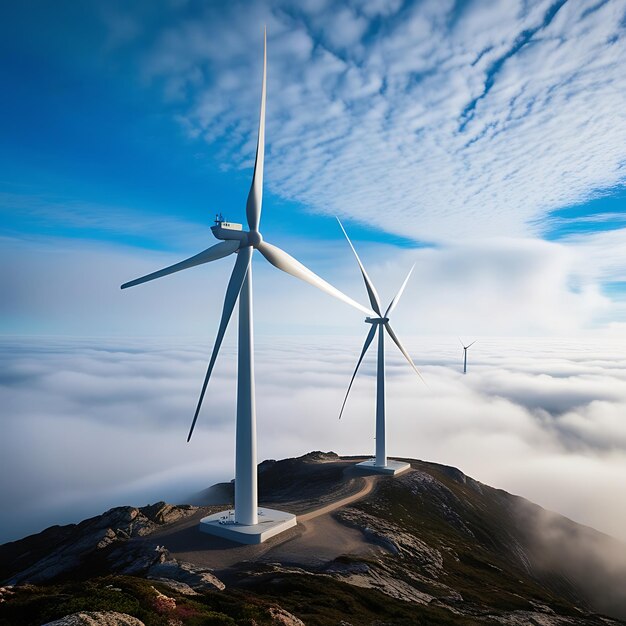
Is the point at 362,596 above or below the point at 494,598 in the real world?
above

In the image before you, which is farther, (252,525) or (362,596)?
(252,525)

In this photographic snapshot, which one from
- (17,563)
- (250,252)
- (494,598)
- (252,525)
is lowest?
(17,563)

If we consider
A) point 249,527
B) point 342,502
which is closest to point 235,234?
point 249,527

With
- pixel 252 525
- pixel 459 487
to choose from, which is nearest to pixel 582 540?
pixel 459 487

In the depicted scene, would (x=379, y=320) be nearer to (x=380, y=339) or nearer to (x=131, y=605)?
(x=380, y=339)

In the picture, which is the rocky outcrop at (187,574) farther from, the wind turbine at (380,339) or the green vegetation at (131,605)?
the wind turbine at (380,339)

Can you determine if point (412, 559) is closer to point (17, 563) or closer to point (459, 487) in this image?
point (459, 487)

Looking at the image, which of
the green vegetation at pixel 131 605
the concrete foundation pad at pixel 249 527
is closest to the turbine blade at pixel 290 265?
the concrete foundation pad at pixel 249 527
